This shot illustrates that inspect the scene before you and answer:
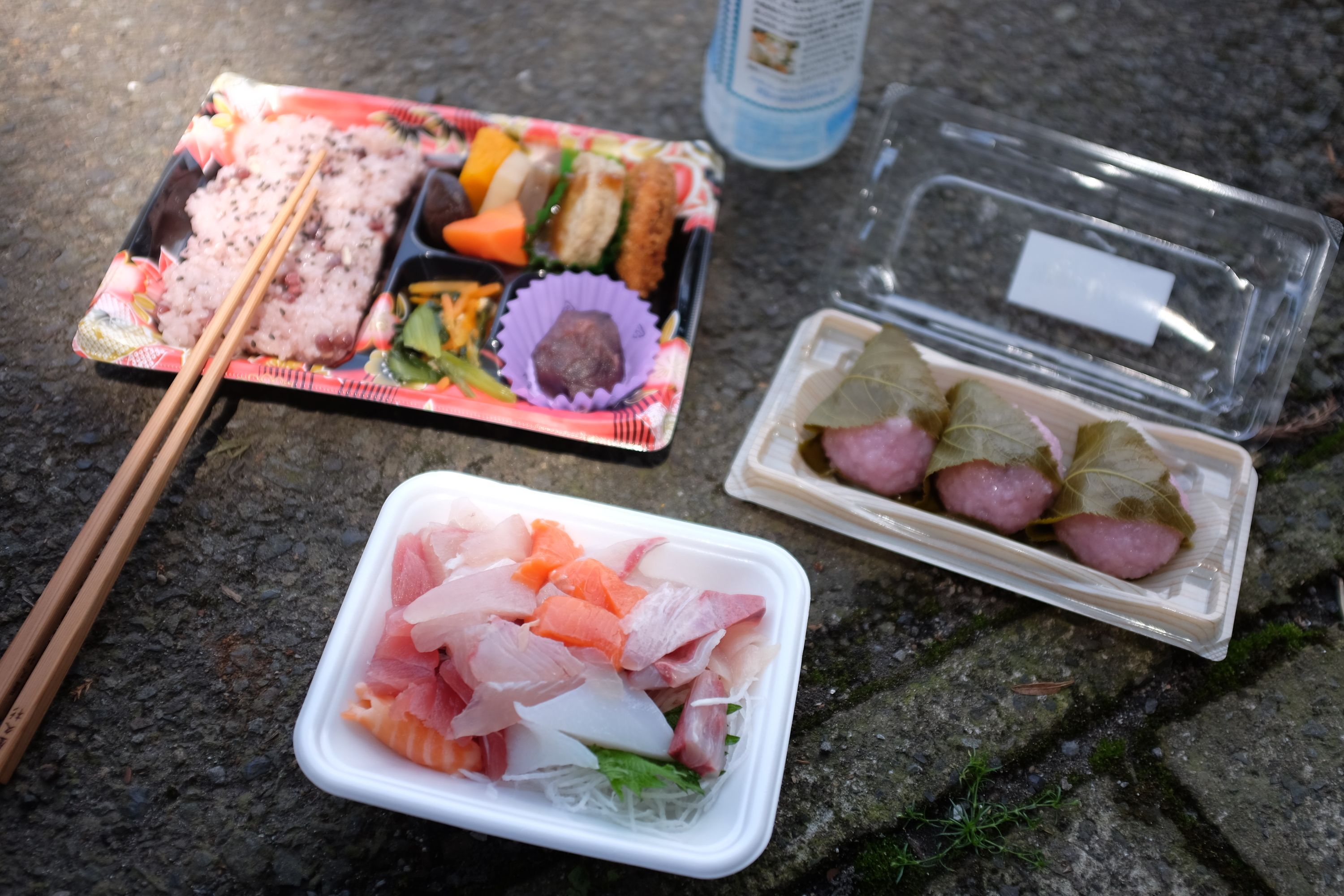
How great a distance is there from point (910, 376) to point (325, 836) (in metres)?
1.60

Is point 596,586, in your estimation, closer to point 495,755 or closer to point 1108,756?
point 495,755

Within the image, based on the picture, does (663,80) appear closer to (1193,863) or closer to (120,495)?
(120,495)

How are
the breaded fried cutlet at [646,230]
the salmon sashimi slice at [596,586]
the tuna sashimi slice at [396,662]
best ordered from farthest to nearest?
the breaded fried cutlet at [646,230] → the salmon sashimi slice at [596,586] → the tuna sashimi slice at [396,662]

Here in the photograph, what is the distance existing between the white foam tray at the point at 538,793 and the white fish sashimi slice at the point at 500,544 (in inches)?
2.8

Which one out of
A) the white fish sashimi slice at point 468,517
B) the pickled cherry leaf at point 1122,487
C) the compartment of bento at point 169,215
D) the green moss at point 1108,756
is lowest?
the green moss at point 1108,756

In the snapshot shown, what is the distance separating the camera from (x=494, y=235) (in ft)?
7.75

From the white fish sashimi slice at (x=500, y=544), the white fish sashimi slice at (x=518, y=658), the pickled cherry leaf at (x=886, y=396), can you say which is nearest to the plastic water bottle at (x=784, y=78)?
the pickled cherry leaf at (x=886, y=396)

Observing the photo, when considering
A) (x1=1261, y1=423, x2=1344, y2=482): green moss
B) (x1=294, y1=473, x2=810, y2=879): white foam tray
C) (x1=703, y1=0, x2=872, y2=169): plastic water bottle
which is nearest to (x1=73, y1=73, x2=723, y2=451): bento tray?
(x1=703, y1=0, x2=872, y2=169): plastic water bottle

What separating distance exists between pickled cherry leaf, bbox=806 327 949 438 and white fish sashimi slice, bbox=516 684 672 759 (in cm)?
86

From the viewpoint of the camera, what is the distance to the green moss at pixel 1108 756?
80.3 inches

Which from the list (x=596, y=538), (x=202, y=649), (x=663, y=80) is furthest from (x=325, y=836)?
(x=663, y=80)

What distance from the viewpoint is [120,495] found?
188cm

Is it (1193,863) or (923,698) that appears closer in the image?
(1193,863)

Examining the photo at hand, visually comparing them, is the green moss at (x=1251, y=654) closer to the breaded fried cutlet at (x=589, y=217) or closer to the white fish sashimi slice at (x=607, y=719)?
the white fish sashimi slice at (x=607, y=719)
